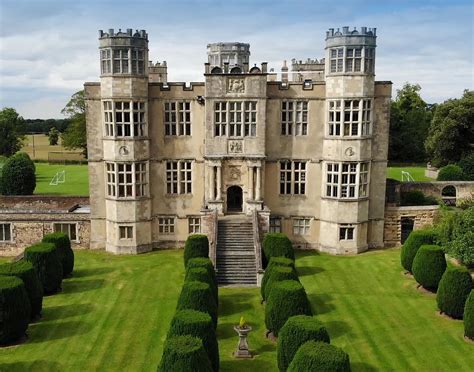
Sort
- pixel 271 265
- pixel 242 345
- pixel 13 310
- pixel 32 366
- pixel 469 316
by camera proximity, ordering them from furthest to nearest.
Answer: pixel 271 265 < pixel 469 316 < pixel 13 310 < pixel 242 345 < pixel 32 366

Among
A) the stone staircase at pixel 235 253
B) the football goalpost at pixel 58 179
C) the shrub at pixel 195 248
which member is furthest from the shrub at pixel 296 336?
the football goalpost at pixel 58 179

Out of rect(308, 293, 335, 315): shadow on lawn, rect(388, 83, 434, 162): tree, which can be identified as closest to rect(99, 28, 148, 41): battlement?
rect(308, 293, 335, 315): shadow on lawn

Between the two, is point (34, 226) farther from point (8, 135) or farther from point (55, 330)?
point (8, 135)

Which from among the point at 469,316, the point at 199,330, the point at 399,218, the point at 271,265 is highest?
the point at 399,218

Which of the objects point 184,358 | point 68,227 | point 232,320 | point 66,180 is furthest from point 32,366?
point 66,180

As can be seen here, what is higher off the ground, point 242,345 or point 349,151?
point 349,151

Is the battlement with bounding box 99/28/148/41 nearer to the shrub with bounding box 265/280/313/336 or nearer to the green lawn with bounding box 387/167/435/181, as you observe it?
the shrub with bounding box 265/280/313/336

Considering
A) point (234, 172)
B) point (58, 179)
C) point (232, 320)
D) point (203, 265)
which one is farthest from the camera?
point (58, 179)
